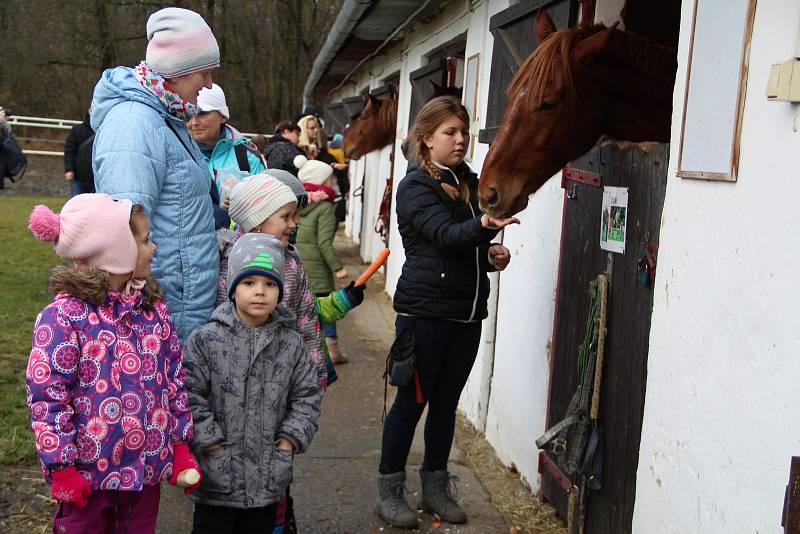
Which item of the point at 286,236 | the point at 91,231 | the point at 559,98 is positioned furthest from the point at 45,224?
the point at 559,98

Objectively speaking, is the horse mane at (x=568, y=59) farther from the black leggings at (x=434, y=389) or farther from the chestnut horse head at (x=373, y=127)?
the chestnut horse head at (x=373, y=127)

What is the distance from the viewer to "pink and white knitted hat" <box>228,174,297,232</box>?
2.92 m

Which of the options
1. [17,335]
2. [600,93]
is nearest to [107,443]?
[600,93]

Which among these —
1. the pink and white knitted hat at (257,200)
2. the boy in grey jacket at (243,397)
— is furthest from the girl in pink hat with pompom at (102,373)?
the pink and white knitted hat at (257,200)

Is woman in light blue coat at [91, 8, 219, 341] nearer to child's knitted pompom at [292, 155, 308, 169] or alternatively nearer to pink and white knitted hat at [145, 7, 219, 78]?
pink and white knitted hat at [145, 7, 219, 78]

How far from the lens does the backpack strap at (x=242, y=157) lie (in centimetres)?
382

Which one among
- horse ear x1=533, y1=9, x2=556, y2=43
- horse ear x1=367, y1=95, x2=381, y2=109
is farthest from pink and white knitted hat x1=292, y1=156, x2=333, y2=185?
horse ear x1=367, y1=95, x2=381, y2=109

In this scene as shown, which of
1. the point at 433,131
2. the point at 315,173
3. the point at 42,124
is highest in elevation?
the point at 42,124

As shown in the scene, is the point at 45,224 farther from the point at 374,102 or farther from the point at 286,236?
the point at 374,102

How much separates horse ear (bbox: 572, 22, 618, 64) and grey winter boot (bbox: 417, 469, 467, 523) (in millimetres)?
1893

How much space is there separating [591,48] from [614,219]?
0.63 meters

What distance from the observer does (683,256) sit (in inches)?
95.3

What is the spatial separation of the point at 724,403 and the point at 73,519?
5.87ft

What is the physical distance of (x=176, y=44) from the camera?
8.51 feet
